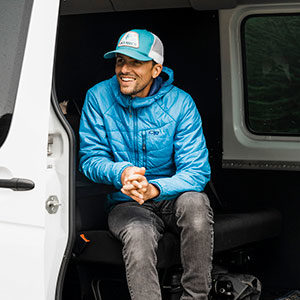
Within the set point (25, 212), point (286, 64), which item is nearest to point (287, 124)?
point (286, 64)

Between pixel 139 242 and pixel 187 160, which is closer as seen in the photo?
pixel 139 242

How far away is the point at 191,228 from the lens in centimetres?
279

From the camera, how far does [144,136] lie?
3.03m

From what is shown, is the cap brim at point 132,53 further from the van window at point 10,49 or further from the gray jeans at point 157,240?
the van window at point 10,49

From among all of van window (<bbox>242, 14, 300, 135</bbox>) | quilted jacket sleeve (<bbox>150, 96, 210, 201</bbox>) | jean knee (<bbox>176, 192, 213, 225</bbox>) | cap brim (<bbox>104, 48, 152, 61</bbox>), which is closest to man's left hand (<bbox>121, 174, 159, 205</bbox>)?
quilted jacket sleeve (<bbox>150, 96, 210, 201</bbox>)

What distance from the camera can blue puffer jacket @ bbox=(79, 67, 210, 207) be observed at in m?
3.01

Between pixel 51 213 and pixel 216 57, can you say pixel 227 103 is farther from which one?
pixel 51 213

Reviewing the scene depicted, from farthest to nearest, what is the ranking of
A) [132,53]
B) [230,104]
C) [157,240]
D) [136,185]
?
[230,104]
[132,53]
[157,240]
[136,185]

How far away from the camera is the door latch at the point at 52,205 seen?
84.9 inches

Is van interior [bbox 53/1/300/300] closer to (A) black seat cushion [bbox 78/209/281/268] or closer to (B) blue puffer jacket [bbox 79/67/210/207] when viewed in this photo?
(A) black seat cushion [bbox 78/209/281/268]

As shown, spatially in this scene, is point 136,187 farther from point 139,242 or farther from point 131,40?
point 131,40

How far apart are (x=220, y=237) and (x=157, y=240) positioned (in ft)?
1.57

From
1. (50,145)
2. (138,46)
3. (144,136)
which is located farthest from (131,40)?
(50,145)

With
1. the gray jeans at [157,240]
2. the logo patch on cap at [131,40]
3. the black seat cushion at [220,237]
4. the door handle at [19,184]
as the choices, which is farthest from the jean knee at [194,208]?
the door handle at [19,184]
